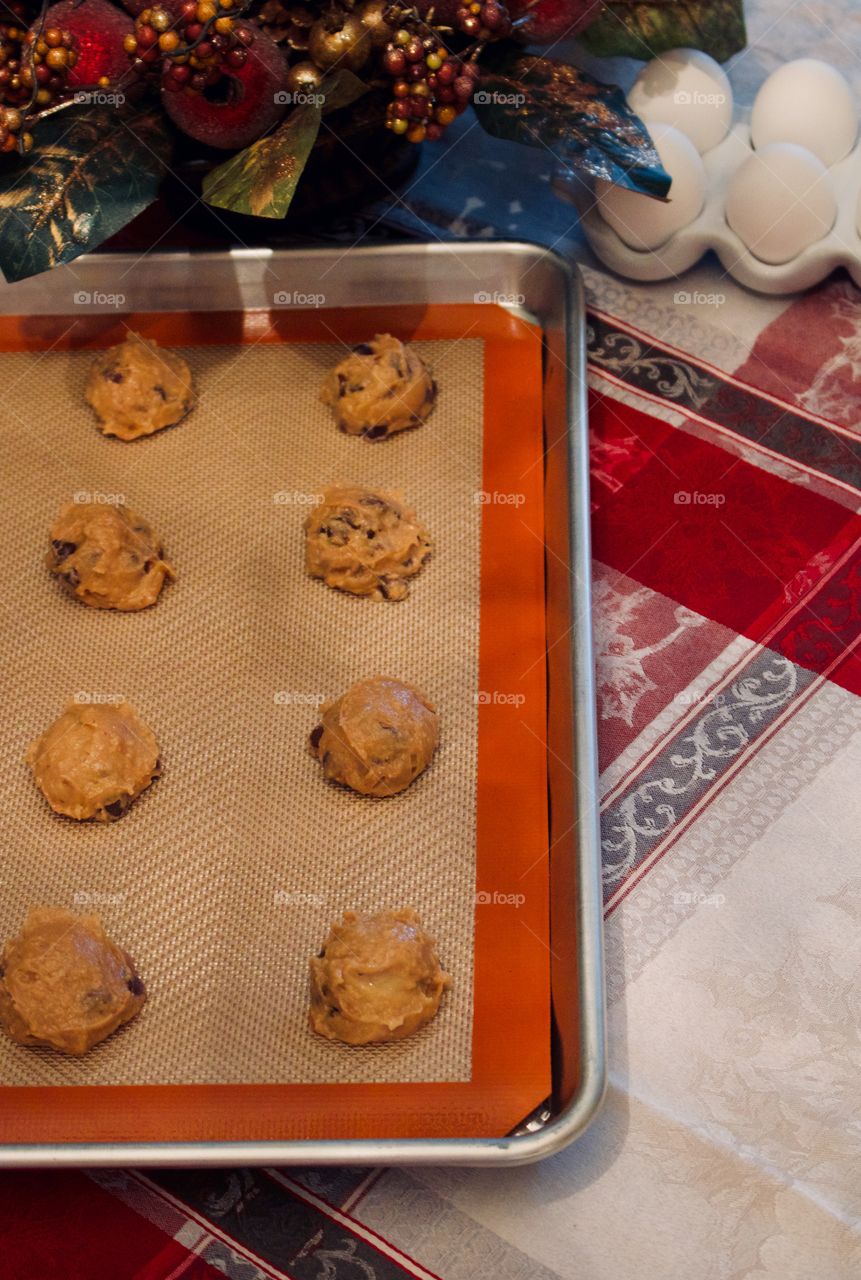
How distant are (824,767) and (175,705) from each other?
0.65 m

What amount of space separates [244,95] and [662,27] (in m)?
0.55

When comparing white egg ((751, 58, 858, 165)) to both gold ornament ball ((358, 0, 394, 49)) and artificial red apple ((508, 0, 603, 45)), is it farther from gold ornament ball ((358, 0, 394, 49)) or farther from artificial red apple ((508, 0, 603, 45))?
gold ornament ball ((358, 0, 394, 49))

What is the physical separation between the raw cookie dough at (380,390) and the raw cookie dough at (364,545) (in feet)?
0.34

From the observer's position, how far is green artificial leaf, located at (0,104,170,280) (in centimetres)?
129

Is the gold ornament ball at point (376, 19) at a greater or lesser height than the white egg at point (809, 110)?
lesser

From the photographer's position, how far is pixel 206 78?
1264 millimetres

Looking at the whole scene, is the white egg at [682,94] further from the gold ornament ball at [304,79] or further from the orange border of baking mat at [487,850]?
the gold ornament ball at [304,79]

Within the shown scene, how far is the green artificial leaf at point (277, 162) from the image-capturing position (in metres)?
1.26

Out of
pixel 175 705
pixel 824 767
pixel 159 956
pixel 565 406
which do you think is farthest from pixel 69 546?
pixel 824 767

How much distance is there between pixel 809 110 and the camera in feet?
5.15

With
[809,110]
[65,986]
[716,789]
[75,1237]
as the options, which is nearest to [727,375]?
[809,110]

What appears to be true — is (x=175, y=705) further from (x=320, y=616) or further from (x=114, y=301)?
(x=114, y=301)

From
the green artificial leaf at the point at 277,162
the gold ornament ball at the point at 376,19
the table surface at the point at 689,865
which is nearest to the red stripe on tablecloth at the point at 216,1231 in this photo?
the table surface at the point at 689,865

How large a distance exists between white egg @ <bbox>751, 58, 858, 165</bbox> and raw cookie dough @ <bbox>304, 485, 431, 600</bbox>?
675mm
